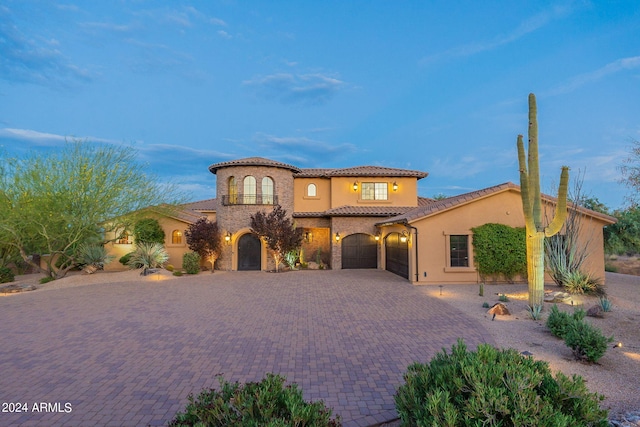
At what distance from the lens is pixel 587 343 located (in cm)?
551

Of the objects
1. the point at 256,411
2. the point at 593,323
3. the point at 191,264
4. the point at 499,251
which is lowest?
the point at 593,323

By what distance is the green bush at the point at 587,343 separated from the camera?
17.9ft

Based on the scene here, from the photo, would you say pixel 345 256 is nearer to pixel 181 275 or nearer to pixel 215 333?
pixel 181 275

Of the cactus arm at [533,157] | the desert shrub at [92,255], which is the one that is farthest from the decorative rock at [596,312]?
the desert shrub at [92,255]

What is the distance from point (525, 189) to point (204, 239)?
16.7 metres

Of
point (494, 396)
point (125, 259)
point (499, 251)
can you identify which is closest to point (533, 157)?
point (499, 251)

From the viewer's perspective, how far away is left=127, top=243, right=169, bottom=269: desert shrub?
690 inches

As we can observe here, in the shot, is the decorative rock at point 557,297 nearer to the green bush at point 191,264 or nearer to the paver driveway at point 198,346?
the paver driveway at point 198,346

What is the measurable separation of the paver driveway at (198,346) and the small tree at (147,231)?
7.42m

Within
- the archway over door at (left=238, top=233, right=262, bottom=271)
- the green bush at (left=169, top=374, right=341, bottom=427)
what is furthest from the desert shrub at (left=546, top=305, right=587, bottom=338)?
the archway over door at (left=238, top=233, right=262, bottom=271)

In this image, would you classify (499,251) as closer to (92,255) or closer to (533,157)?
(533,157)

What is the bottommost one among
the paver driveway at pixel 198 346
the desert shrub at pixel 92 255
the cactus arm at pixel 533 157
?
the paver driveway at pixel 198 346

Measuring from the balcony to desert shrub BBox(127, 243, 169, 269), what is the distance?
16.0ft

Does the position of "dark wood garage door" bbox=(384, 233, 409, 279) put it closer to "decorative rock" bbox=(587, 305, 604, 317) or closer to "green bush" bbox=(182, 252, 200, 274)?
"decorative rock" bbox=(587, 305, 604, 317)
